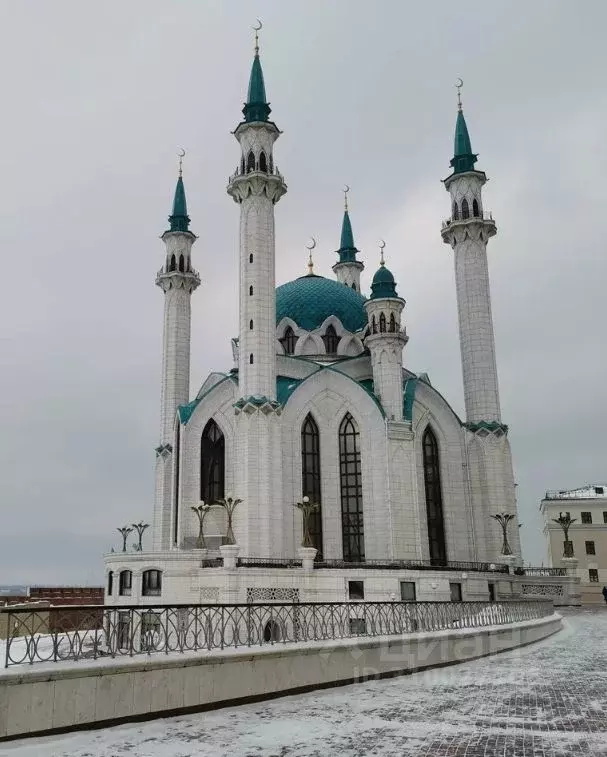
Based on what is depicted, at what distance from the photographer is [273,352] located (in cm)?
3741

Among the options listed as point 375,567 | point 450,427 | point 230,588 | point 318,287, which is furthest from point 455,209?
Answer: point 230,588

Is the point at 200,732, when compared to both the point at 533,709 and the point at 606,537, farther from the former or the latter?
the point at 606,537

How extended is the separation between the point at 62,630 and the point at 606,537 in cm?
5441

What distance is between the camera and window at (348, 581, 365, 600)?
3134cm

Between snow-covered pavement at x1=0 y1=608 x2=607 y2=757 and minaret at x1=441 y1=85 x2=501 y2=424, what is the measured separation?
2987cm

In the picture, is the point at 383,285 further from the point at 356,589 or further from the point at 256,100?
the point at 356,589

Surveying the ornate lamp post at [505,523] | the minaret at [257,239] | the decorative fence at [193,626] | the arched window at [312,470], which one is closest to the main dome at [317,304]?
the minaret at [257,239]

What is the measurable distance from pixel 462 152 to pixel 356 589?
2928 centimetres

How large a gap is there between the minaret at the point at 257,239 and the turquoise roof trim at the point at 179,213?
7.99m

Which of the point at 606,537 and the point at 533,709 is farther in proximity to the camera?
the point at 606,537

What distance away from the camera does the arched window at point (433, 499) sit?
3984 cm

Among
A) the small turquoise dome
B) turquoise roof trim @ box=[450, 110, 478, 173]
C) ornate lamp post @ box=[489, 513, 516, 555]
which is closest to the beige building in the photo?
ornate lamp post @ box=[489, 513, 516, 555]

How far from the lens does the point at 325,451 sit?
38844 mm

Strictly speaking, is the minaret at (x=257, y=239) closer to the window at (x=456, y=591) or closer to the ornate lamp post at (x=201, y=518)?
the ornate lamp post at (x=201, y=518)
